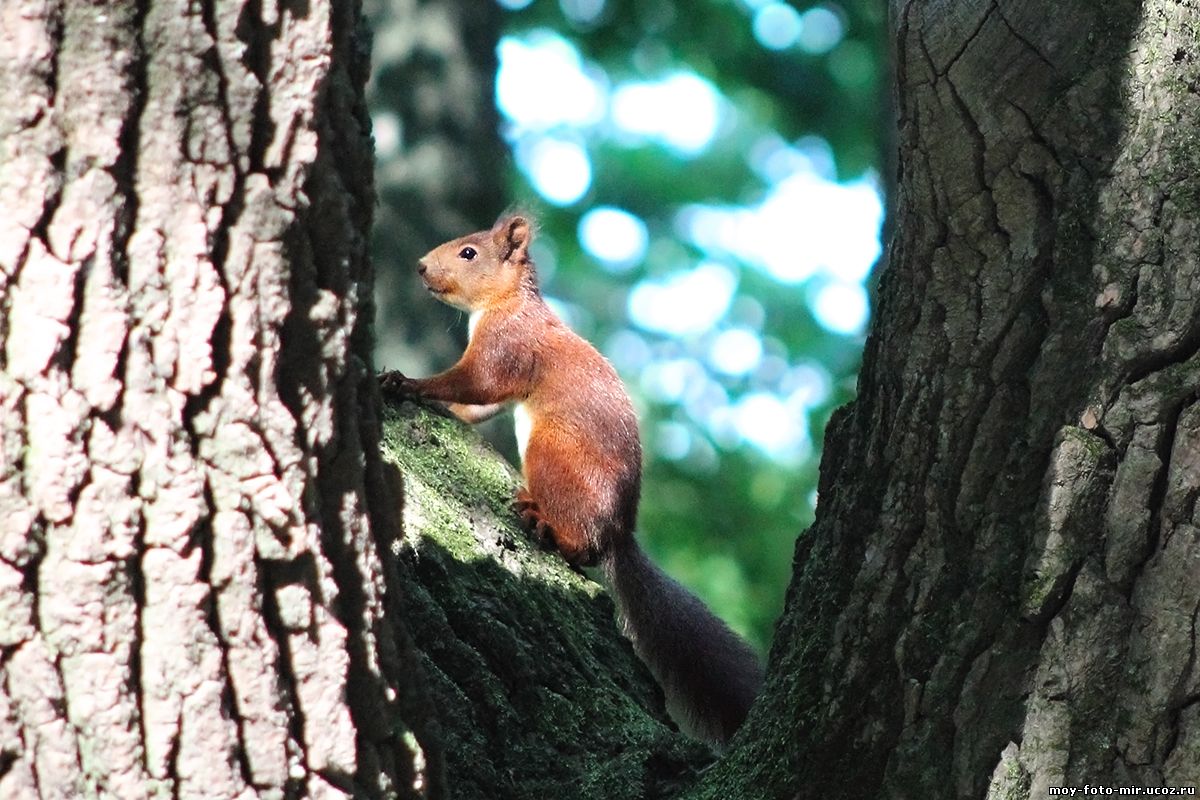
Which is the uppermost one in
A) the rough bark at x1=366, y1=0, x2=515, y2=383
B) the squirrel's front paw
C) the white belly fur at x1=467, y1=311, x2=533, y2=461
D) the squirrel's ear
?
the rough bark at x1=366, y1=0, x2=515, y2=383

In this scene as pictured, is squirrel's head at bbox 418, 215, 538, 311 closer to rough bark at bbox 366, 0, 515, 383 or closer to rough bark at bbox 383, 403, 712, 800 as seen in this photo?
rough bark at bbox 366, 0, 515, 383

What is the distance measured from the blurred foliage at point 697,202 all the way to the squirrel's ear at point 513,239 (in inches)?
28.0

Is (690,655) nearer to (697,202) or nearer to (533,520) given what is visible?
(533,520)

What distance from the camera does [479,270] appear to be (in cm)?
559

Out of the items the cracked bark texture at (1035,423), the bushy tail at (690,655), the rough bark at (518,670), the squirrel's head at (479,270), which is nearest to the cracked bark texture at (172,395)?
the rough bark at (518,670)

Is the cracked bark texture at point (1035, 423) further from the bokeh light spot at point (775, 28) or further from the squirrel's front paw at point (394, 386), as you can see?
the bokeh light spot at point (775, 28)

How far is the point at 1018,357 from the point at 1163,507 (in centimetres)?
28

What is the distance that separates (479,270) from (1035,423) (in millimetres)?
3841

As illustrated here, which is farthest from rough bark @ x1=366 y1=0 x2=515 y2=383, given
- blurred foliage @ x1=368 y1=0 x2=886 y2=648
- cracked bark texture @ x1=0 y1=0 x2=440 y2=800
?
cracked bark texture @ x1=0 y1=0 x2=440 y2=800

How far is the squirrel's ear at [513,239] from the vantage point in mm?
5663

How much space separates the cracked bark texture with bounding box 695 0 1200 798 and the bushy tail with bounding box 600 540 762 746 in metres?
1.52

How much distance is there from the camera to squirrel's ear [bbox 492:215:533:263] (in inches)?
223

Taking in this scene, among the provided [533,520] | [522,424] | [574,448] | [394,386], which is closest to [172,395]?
[533,520]

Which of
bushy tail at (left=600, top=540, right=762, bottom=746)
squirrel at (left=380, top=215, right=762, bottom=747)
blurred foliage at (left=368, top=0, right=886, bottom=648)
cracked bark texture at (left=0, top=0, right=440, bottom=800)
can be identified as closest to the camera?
cracked bark texture at (left=0, top=0, right=440, bottom=800)
